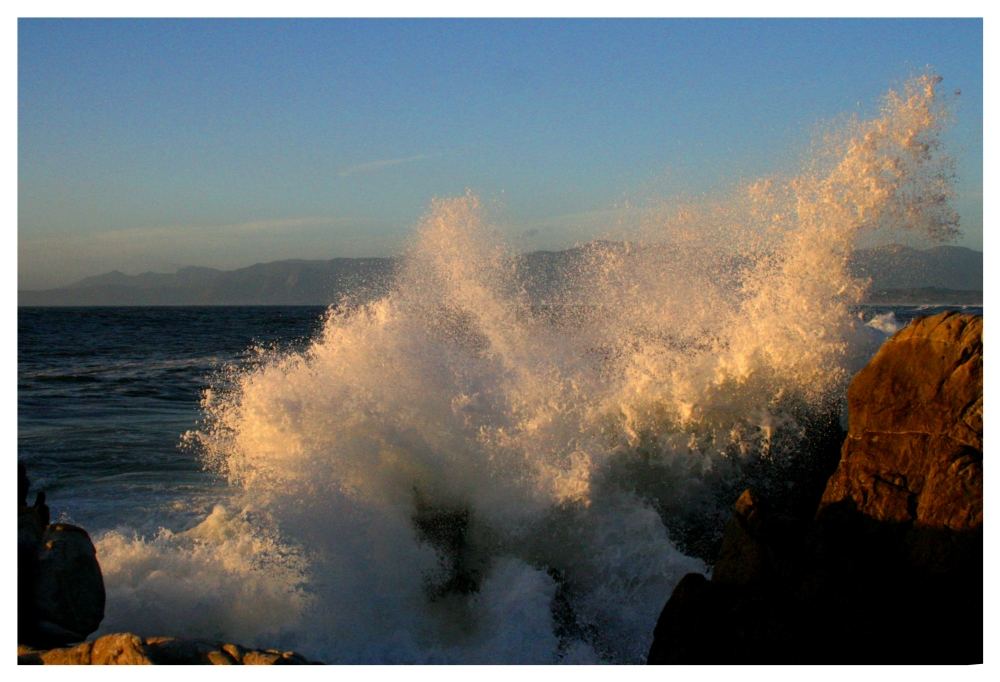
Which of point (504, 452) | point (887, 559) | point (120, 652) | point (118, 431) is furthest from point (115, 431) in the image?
point (887, 559)

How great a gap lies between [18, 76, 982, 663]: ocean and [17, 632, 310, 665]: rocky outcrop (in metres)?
1.49

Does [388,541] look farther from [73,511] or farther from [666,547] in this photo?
[73,511]

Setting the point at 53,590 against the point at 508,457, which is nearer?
the point at 53,590

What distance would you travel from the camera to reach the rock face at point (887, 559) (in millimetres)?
4723

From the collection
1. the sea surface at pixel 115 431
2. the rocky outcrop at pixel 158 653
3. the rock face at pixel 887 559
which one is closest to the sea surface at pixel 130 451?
the sea surface at pixel 115 431

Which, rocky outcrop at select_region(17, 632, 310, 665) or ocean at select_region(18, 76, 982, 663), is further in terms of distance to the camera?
ocean at select_region(18, 76, 982, 663)

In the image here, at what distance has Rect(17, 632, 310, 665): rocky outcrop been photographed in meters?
4.28

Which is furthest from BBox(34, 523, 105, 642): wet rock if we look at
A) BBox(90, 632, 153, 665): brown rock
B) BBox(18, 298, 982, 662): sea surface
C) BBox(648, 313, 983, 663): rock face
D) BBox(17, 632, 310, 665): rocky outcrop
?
BBox(648, 313, 983, 663): rock face

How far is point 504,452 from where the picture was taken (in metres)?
7.57

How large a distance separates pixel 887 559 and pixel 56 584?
16.0ft

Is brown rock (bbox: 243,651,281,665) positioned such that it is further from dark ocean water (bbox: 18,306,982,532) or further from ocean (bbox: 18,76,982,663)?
dark ocean water (bbox: 18,306,982,532)

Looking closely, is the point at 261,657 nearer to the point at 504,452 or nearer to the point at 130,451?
the point at 504,452

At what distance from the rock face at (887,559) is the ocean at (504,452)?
52.2 inches

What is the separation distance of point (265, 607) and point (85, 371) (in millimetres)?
16577
